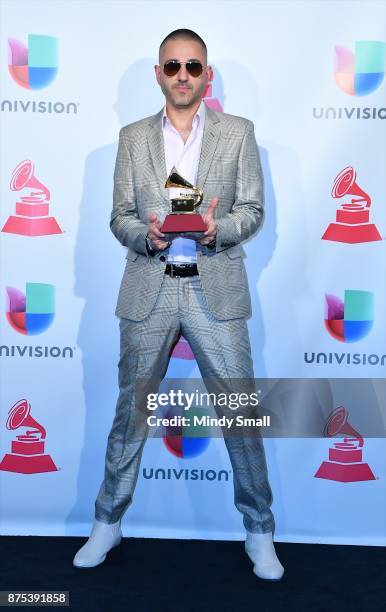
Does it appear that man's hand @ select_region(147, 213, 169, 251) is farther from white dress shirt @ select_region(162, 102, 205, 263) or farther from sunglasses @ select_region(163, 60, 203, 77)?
sunglasses @ select_region(163, 60, 203, 77)

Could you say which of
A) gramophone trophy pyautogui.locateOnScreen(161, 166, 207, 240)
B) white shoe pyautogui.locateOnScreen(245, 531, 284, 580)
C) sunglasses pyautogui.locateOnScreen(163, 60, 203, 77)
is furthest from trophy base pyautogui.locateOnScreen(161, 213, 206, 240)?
white shoe pyautogui.locateOnScreen(245, 531, 284, 580)

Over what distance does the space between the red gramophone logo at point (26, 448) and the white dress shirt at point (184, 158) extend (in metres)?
1.20

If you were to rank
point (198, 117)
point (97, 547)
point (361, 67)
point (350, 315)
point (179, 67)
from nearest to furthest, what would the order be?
point (179, 67) < point (198, 117) < point (97, 547) < point (361, 67) < point (350, 315)

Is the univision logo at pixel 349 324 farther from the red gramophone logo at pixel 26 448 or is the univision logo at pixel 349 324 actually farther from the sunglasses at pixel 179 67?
the red gramophone logo at pixel 26 448

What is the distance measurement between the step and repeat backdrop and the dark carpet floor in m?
0.18

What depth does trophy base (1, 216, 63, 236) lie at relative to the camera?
3.98 meters

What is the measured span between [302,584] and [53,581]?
3.35 feet

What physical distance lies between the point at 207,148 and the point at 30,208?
1.03m

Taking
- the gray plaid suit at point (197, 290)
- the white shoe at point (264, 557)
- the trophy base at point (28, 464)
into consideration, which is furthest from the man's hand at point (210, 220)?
the trophy base at point (28, 464)

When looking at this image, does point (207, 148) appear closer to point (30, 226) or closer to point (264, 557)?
point (30, 226)

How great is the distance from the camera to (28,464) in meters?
4.08

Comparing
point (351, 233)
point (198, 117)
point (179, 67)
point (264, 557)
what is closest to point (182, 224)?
point (198, 117)

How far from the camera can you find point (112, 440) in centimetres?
356

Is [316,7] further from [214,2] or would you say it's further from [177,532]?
[177,532]
